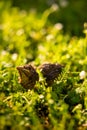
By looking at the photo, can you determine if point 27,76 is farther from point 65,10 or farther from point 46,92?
point 65,10

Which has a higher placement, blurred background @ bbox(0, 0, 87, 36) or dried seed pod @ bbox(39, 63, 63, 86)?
blurred background @ bbox(0, 0, 87, 36)

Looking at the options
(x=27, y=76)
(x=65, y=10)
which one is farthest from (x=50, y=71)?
(x=65, y=10)

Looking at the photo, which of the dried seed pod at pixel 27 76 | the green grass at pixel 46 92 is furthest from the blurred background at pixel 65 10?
the dried seed pod at pixel 27 76

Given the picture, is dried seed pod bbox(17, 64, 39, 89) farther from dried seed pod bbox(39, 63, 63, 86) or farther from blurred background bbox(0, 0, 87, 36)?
blurred background bbox(0, 0, 87, 36)

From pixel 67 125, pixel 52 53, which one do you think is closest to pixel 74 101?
pixel 67 125

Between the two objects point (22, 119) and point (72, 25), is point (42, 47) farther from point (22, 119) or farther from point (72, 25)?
point (22, 119)

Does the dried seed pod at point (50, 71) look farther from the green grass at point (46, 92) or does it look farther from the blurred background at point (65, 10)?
→ the blurred background at point (65, 10)

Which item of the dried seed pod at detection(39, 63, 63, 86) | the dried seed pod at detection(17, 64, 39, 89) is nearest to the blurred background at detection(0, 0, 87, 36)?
the dried seed pod at detection(39, 63, 63, 86)
